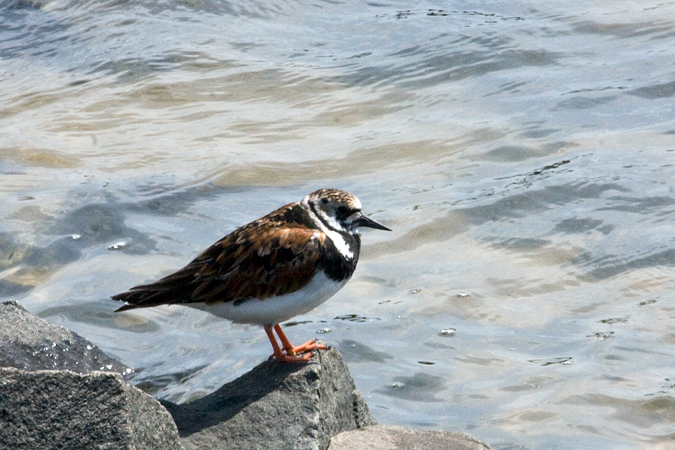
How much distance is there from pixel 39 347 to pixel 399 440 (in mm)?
2330

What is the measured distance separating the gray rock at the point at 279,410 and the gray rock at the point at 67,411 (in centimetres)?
78

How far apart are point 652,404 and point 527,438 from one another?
991mm

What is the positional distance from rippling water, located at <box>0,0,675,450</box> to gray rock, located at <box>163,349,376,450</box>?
3.65 feet

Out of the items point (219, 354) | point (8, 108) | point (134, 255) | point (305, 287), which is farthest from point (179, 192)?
point (305, 287)

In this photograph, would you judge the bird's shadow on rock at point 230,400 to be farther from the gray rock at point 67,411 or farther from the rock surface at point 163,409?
the gray rock at point 67,411

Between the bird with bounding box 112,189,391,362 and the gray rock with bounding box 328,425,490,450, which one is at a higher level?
the bird with bounding box 112,189,391,362

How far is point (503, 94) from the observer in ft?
36.9

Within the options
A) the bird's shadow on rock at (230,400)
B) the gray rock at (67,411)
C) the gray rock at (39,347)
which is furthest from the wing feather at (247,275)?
the gray rock at (67,411)

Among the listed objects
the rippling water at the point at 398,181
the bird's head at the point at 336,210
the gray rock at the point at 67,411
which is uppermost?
the bird's head at the point at 336,210

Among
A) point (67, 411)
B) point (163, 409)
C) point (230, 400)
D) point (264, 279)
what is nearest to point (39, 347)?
point (230, 400)

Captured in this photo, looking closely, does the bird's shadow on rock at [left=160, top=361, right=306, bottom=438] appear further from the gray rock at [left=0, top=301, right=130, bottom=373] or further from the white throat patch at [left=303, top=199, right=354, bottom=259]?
the gray rock at [left=0, top=301, right=130, bottom=373]

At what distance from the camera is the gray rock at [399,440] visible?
4.21 metres

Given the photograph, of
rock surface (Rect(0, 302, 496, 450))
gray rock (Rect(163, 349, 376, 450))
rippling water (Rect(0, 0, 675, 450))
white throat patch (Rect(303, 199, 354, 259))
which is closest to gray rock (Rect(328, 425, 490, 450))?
rock surface (Rect(0, 302, 496, 450))

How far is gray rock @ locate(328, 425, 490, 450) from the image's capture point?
13.8 ft
